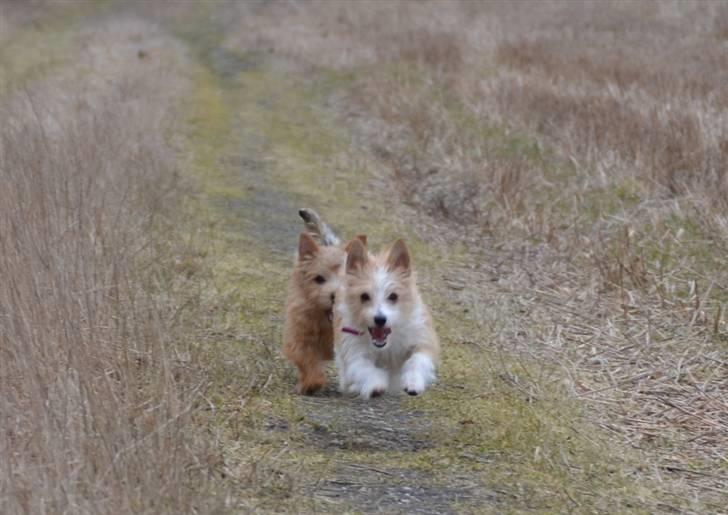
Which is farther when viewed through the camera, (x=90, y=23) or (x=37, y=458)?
(x=90, y=23)

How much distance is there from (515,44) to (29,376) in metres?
14.9

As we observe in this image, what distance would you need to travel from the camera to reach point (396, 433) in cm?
564

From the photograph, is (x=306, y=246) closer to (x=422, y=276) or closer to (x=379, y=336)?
(x=379, y=336)

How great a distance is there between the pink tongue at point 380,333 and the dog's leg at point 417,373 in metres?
0.23

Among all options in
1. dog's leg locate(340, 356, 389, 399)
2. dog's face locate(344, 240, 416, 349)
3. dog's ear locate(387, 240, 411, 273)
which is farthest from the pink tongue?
dog's ear locate(387, 240, 411, 273)

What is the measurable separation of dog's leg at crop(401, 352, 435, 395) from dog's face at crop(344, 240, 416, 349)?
7.6 inches

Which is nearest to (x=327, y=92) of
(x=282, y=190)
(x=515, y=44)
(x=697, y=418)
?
(x=515, y=44)

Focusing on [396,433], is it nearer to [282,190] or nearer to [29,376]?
[29,376]

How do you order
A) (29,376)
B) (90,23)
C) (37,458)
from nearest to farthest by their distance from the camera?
(37,458) < (29,376) < (90,23)

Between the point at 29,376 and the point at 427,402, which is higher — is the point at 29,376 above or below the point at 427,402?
above

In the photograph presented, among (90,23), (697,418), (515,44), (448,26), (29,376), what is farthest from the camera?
(90,23)

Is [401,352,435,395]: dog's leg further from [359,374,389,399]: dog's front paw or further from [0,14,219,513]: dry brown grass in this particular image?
[0,14,219,513]: dry brown grass

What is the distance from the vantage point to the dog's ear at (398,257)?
6.07 metres

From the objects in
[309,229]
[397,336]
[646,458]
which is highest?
[309,229]
